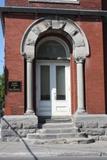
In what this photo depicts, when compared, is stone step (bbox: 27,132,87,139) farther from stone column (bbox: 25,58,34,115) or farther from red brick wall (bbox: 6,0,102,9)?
red brick wall (bbox: 6,0,102,9)

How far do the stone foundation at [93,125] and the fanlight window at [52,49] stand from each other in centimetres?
328

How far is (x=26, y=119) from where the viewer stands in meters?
19.9

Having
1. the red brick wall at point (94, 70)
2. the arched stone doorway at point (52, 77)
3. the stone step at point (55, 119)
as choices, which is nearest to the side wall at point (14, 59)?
the stone step at point (55, 119)

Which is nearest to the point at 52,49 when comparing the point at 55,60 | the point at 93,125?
the point at 55,60

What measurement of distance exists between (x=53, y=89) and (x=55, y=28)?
2834 millimetres

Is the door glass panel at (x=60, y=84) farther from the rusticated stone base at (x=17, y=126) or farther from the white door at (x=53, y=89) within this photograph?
the rusticated stone base at (x=17, y=126)

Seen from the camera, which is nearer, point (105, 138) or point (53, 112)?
point (105, 138)

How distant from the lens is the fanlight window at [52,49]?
21.7 m

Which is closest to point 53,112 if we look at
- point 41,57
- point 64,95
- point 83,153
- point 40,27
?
point 64,95

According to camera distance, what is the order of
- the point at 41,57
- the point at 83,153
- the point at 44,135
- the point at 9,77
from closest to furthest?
1. the point at 83,153
2. the point at 44,135
3. the point at 9,77
4. the point at 41,57

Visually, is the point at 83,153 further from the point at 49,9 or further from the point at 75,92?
the point at 49,9

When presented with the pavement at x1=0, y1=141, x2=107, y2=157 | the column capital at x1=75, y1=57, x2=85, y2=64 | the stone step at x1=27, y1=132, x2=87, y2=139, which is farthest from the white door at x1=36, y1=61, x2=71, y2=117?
the pavement at x1=0, y1=141, x2=107, y2=157

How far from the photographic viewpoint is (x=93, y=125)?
798 inches

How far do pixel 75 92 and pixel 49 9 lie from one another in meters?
3.89
